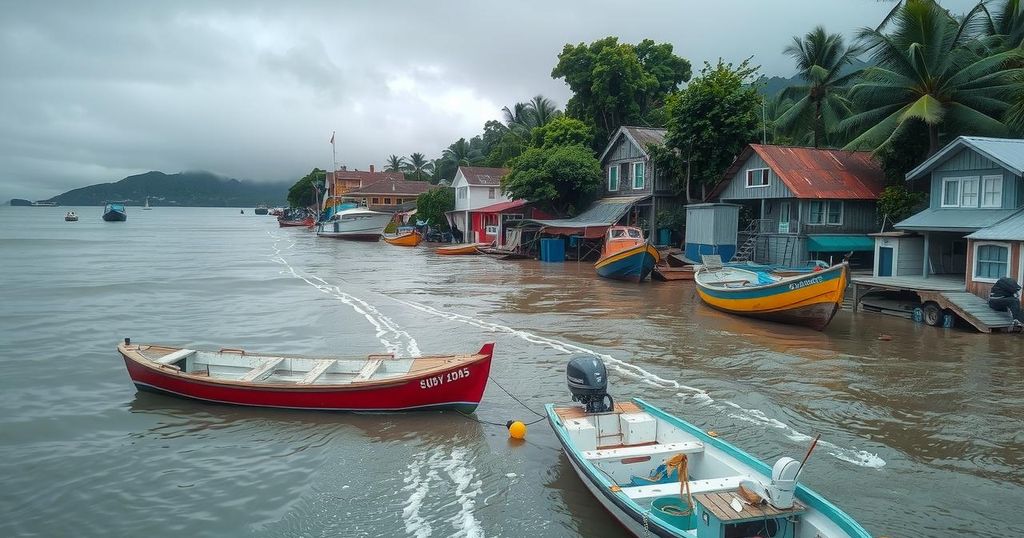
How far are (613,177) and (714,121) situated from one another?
9.28 m

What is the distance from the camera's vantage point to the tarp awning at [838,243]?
27.6m

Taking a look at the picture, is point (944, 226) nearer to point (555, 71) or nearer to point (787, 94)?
point (787, 94)

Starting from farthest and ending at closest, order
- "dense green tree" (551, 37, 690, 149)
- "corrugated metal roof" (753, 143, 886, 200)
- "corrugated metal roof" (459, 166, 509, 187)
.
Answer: "corrugated metal roof" (459, 166, 509, 187) → "dense green tree" (551, 37, 690, 149) → "corrugated metal roof" (753, 143, 886, 200)

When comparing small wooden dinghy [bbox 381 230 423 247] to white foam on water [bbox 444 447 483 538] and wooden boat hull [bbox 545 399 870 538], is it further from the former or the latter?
wooden boat hull [bbox 545 399 870 538]

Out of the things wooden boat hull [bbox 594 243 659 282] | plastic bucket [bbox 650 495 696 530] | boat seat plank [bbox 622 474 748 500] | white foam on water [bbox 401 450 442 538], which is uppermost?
wooden boat hull [bbox 594 243 659 282]

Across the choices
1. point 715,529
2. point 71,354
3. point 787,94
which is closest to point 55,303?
point 71,354

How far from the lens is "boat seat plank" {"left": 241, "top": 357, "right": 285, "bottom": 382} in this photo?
40.0 feet

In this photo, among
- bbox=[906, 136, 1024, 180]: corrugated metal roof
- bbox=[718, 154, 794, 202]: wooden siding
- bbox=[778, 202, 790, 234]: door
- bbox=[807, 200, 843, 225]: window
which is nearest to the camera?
bbox=[906, 136, 1024, 180]: corrugated metal roof

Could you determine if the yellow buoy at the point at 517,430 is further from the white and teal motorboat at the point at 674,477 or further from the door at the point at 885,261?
the door at the point at 885,261

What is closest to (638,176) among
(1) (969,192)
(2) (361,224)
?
(1) (969,192)

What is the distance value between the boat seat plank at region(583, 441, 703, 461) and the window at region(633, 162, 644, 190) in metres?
32.2

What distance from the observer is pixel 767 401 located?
12.3 meters

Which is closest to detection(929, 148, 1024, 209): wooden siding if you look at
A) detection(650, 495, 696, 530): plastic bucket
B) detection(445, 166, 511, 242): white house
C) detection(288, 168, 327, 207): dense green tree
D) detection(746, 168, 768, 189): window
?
detection(746, 168, 768, 189): window

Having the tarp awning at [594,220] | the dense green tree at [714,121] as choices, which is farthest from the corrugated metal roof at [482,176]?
the dense green tree at [714,121]
